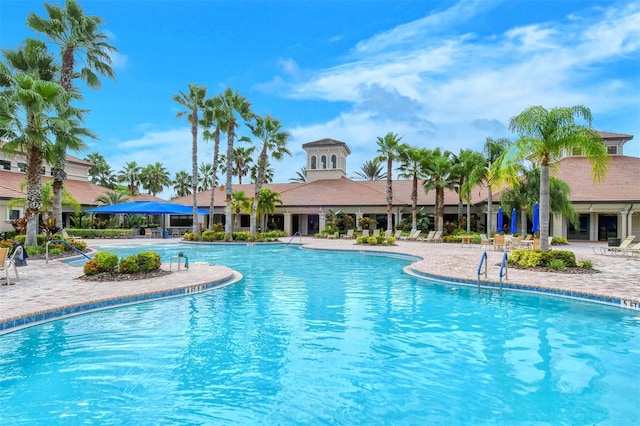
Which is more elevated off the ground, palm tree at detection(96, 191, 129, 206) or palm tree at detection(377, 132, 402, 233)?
palm tree at detection(377, 132, 402, 233)

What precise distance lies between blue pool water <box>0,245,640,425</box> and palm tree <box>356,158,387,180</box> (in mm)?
52285

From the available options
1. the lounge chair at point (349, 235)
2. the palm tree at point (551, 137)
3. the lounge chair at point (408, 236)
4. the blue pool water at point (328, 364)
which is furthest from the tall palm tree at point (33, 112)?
the lounge chair at point (408, 236)

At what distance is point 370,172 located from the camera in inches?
2442

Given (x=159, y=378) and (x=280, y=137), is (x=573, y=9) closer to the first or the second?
(x=159, y=378)

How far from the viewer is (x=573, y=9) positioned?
1388 cm

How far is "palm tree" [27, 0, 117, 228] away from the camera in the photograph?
1808 centimetres

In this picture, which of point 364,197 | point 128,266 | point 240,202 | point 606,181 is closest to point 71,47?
point 128,266

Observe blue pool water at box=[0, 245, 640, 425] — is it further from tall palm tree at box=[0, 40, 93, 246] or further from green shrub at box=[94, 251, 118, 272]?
tall palm tree at box=[0, 40, 93, 246]

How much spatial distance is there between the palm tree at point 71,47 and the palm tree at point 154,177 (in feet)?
126

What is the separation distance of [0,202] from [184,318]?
30.7 metres

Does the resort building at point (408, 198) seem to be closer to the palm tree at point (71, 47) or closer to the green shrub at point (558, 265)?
the green shrub at point (558, 265)

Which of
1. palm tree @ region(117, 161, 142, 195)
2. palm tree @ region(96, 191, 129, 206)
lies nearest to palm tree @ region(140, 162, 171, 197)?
palm tree @ region(117, 161, 142, 195)

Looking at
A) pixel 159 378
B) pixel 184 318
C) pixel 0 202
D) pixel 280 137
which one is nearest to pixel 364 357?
pixel 159 378

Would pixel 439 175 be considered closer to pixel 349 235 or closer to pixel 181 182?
pixel 349 235
